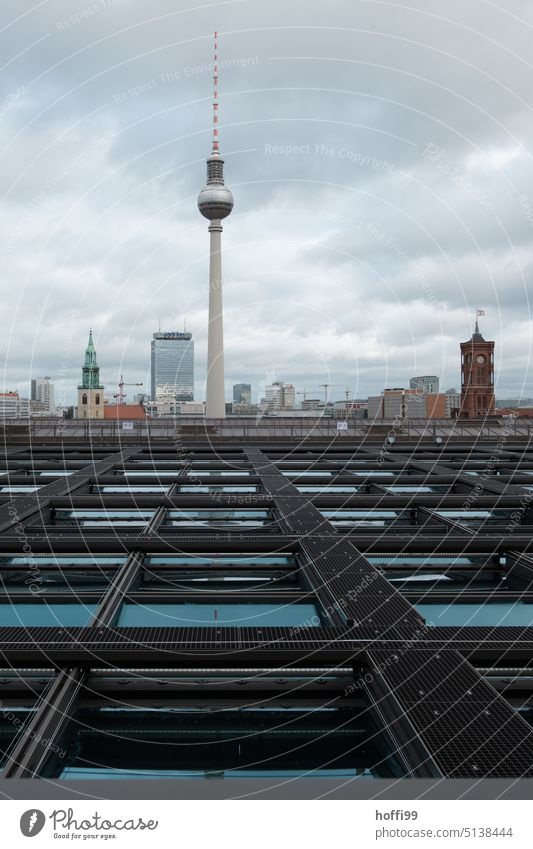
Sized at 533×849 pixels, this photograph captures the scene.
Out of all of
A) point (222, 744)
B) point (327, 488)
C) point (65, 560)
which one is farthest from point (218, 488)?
point (222, 744)

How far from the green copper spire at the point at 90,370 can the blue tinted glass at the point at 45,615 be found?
12146 centimetres

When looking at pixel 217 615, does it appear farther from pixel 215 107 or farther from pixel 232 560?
pixel 215 107

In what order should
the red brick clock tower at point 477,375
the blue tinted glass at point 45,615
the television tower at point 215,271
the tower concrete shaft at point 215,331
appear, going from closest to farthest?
the blue tinted glass at point 45,615 → the red brick clock tower at point 477,375 → the television tower at point 215,271 → the tower concrete shaft at point 215,331

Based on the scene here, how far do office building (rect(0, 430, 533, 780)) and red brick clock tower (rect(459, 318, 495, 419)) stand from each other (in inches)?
2794

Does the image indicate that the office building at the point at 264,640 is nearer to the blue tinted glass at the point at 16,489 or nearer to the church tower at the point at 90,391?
the blue tinted glass at the point at 16,489

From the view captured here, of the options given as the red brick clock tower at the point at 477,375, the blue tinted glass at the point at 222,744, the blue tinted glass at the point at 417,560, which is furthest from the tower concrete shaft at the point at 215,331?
the blue tinted glass at the point at 222,744

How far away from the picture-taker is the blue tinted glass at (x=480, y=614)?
777 cm

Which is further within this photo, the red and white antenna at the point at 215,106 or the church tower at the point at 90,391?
the church tower at the point at 90,391

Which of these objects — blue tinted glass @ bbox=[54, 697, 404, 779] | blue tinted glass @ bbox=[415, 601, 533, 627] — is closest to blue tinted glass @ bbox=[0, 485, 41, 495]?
blue tinted glass @ bbox=[54, 697, 404, 779]

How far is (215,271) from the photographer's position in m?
123

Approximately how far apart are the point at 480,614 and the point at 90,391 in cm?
10725

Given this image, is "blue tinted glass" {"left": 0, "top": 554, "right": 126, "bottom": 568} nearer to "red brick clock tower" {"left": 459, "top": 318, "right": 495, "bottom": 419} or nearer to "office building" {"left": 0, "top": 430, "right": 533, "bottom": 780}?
"office building" {"left": 0, "top": 430, "right": 533, "bottom": 780}

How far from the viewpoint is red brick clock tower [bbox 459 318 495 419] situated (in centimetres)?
8162
